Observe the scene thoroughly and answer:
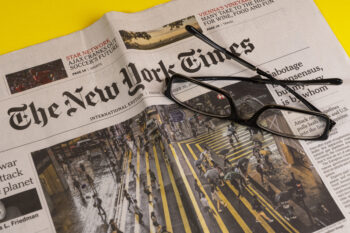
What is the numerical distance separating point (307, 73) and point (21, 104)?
18.5 inches

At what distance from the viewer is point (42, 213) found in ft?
1.52

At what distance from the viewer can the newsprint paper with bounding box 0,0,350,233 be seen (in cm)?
45

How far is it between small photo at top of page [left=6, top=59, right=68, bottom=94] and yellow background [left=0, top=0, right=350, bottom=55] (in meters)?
0.06

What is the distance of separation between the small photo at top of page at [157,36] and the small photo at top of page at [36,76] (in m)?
0.12

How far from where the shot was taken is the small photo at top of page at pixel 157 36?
0.55 meters

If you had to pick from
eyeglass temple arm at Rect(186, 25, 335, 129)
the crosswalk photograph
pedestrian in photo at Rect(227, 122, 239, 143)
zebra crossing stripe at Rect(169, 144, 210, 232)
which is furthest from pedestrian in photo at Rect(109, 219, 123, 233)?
eyeglass temple arm at Rect(186, 25, 335, 129)

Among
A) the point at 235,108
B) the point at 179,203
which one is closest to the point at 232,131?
the point at 235,108

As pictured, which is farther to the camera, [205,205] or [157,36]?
[157,36]

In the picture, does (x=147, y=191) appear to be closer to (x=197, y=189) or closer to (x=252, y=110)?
(x=197, y=189)

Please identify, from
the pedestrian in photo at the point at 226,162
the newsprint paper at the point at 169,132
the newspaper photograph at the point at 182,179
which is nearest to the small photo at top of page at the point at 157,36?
the newsprint paper at the point at 169,132

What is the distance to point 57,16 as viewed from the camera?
587 mm

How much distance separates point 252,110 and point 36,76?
1.19 ft

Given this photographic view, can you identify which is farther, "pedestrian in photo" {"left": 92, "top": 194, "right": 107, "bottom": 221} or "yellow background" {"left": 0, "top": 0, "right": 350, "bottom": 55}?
"yellow background" {"left": 0, "top": 0, "right": 350, "bottom": 55}

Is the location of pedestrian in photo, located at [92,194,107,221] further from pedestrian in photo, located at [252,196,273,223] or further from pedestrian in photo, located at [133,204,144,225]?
pedestrian in photo, located at [252,196,273,223]
